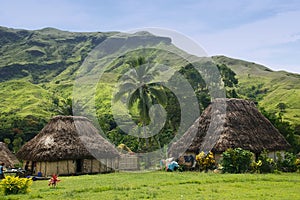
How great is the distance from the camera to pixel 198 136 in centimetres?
2917

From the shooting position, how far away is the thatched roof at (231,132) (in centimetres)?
2673

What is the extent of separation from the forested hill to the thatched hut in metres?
14.2

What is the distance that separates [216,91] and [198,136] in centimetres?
2543

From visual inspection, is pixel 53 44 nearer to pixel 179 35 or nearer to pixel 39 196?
pixel 179 35

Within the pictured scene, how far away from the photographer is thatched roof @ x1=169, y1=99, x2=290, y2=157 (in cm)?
2673

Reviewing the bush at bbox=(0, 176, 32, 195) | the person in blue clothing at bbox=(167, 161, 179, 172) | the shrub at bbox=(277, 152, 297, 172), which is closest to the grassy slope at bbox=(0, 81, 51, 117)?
the person in blue clothing at bbox=(167, 161, 179, 172)

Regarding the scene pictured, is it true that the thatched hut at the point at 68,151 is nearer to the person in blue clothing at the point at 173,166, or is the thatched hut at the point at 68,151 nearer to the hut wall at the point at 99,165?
the hut wall at the point at 99,165

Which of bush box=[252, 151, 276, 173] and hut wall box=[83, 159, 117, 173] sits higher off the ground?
bush box=[252, 151, 276, 173]

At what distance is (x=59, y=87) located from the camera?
117 meters

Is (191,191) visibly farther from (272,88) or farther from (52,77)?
(52,77)

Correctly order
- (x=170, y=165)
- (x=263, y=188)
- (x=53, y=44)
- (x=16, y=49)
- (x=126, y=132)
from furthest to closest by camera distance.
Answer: (x=53, y=44) < (x=16, y=49) < (x=126, y=132) < (x=170, y=165) < (x=263, y=188)

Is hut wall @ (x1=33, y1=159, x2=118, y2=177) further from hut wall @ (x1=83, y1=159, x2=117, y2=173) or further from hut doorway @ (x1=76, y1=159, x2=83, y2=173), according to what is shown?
hut doorway @ (x1=76, y1=159, x2=83, y2=173)

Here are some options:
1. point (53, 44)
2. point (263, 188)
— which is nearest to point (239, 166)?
point (263, 188)

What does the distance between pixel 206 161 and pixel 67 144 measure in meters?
11.2
